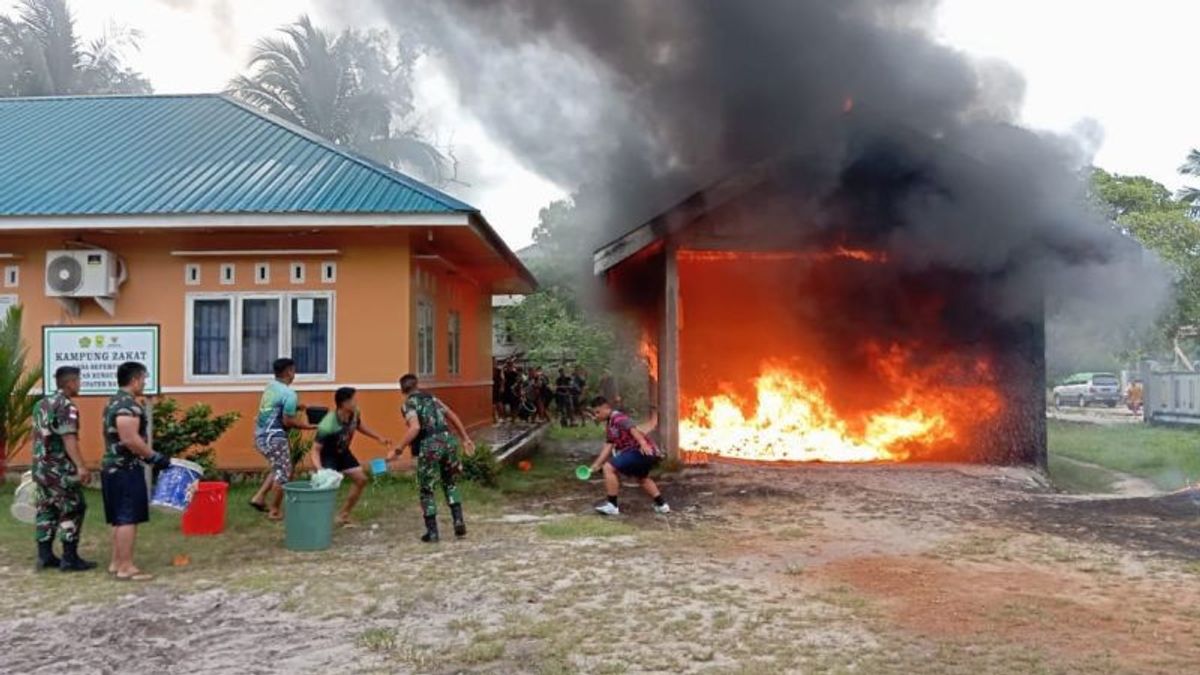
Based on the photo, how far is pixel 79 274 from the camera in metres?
10.5

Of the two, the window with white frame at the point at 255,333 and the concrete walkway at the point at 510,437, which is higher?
the window with white frame at the point at 255,333

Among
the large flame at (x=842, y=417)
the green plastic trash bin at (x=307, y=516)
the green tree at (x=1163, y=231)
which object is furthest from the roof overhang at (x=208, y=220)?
the green tree at (x=1163, y=231)

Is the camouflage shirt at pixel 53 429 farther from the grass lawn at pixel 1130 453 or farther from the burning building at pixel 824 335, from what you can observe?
the grass lawn at pixel 1130 453

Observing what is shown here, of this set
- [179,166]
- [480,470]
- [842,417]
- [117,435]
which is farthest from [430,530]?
[842,417]

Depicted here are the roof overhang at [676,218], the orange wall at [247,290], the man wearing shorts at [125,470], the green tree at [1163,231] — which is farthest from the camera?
the green tree at [1163,231]

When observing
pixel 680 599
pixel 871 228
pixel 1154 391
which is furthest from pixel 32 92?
pixel 1154 391

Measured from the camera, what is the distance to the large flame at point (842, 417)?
509 inches

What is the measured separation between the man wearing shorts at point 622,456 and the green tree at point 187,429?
4.33 meters

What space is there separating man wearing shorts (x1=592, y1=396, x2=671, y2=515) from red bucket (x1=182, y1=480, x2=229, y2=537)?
10.9 ft

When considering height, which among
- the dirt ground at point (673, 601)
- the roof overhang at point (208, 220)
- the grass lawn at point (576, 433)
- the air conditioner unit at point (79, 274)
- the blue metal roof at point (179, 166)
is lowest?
the grass lawn at point (576, 433)

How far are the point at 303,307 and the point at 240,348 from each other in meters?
0.92

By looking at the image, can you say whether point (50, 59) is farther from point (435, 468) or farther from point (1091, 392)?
point (1091, 392)

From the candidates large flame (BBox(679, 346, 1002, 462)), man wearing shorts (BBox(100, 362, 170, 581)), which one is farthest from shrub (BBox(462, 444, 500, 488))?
man wearing shorts (BBox(100, 362, 170, 581))

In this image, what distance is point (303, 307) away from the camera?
10.9m
